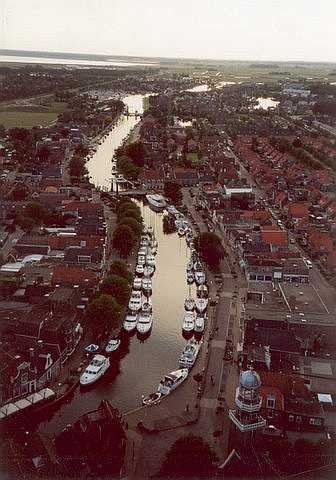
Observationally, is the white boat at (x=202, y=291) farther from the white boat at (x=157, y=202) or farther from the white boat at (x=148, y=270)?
the white boat at (x=157, y=202)

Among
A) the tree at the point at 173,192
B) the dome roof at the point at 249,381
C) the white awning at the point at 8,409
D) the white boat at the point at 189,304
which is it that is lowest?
the tree at the point at 173,192

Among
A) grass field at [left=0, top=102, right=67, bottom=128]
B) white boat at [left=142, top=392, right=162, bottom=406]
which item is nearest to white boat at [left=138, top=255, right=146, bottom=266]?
white boat at [left=142, top=392, right=162, bottom=406]

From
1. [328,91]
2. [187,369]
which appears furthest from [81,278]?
[328,91]

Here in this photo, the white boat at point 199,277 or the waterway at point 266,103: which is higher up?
the white boat at point 199,277

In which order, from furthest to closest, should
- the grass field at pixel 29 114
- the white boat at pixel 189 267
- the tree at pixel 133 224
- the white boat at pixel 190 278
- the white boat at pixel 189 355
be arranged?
the grass field at pixel 29 114 < the tree at pixel 133 224 < the white boat at pixel 189 267 < the white boat at pixel 190 278 < the white boat at pixel 189 355

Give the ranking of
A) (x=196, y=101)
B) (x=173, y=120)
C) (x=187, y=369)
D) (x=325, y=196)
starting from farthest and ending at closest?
(x=196, y=101) < (x=173, y=120) < (x=325, y=196) < (x=187, y=369)

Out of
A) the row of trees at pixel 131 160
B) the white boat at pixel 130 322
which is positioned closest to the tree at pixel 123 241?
the white boat at pixel 130 322

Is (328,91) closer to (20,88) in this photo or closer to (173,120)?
(173,120)

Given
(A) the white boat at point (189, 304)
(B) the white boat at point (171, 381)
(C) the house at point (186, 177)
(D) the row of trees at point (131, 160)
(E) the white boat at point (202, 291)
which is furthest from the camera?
(D) the row of trees at point (131, 160)
